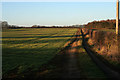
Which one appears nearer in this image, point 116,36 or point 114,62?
point 114,62

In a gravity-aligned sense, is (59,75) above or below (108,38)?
below

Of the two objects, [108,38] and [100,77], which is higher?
[108,38]

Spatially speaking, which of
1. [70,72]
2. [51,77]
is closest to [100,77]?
[70,72]

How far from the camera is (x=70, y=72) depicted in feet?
24.8

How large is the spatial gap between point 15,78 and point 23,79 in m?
0.54

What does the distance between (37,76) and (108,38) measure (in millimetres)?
8692

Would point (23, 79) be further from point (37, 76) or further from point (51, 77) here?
point (51, 77)

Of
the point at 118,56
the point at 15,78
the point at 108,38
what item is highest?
the point at 108,38

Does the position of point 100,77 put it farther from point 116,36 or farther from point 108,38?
point 108,38

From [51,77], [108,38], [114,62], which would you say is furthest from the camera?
[108,38]

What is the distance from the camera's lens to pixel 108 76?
6867 mm

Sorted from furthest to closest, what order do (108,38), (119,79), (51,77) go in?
(108,38), (51,77), (119,79)

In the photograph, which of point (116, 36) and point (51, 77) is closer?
point (51, 77)

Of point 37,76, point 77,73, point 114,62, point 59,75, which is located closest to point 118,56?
point 114,62
